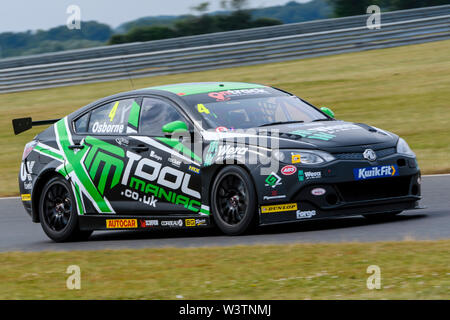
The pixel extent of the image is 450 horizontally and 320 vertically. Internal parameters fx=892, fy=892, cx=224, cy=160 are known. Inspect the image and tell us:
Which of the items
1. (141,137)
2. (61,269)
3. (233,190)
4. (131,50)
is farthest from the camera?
(131,50)

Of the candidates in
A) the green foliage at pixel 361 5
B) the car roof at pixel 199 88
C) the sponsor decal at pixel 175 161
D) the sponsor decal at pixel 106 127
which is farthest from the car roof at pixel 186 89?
the green foliage at pixel 361 5

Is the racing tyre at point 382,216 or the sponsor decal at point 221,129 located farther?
the racing tyre at point 382,216

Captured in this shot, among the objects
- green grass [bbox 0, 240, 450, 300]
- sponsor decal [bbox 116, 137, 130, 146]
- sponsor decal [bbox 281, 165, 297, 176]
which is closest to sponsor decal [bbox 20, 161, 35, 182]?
sponsor decal [bbox 116, 137, 130, 146]

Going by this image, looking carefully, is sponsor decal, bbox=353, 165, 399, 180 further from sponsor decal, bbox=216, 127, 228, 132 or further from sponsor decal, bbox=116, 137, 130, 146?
sponsor decal, bbox=116, 137, 130, 146

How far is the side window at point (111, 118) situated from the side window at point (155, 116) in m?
0.22

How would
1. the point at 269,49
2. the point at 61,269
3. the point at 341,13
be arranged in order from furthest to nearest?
the point at 341,13 → the point at 269,49 → the point at 61,269

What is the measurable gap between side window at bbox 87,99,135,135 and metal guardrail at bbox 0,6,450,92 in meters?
14.8

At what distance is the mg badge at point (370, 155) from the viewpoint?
8.08m

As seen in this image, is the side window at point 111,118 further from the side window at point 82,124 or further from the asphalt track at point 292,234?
the asphalt track at point 292,234

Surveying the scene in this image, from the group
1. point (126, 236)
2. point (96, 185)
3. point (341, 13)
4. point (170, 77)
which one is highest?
point (341, 13)

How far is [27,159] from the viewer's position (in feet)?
33.1

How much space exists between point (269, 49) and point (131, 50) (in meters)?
4.91
